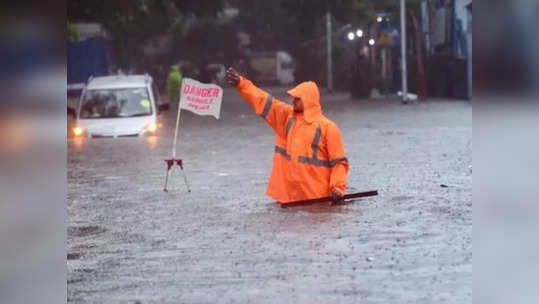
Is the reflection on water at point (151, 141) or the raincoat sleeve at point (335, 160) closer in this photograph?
the raincoat sleeve at point (335, 160)

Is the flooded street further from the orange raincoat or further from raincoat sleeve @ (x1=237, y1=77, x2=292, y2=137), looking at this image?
raincoat sleeve @ (x1=237, y1=77, x2=292, y2=137)

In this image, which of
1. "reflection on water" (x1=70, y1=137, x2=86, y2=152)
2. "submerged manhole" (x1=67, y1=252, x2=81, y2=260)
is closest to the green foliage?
"reflection on water" (x1=70, y1=137, x2=86, y2=152)

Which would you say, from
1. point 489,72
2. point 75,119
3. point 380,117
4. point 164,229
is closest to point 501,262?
point 489,72

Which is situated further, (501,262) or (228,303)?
(228,303)

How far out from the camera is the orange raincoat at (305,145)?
38.3 feet

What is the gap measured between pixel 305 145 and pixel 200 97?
2.44 meters

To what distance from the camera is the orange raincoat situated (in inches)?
460

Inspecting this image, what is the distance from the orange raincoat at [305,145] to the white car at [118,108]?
929 centimetres

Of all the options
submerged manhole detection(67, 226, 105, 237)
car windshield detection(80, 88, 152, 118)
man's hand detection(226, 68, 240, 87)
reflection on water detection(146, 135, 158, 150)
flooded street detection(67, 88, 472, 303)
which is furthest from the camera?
car windshield detection(80, 88, 152, 118)

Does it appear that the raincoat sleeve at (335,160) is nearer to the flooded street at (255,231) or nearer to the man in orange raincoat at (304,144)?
the man in orange raincoat at (304,144)

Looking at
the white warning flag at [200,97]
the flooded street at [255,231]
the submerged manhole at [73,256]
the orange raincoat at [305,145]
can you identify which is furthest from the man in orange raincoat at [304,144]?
the submerged manhole at [73,256]

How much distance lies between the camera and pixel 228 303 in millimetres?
7547

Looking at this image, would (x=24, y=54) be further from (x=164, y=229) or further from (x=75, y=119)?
(x=75, y=119)

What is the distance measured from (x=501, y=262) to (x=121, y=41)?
50131 millimetres
